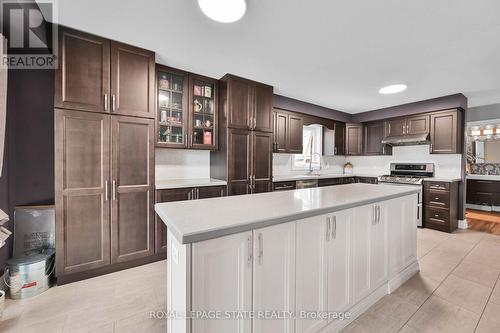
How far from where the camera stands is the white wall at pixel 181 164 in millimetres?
3256

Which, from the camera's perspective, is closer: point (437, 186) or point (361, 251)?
point (361, 251)

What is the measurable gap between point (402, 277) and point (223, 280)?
84.6 inches

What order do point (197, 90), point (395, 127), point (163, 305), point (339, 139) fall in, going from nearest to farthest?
point (163, 305)
point (197, 90)
point (395, 127)
point (339, 139)

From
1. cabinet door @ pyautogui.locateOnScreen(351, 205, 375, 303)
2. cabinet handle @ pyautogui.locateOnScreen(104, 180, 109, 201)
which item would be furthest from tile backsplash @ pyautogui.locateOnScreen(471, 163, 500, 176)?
cabinet handle @ pyautogui.locateOnScreen(104, 180, 109, 201)

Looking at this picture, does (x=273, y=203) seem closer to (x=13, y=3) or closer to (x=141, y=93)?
(x=141, y=93)

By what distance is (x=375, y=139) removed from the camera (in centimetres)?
525

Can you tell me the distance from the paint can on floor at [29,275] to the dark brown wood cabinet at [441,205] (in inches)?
225

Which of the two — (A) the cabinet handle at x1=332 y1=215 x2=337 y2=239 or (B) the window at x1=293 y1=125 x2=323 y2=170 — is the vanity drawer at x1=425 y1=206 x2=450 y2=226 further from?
(A) the cabinet handle at x1=332 y1=215 x2=337 y2=239

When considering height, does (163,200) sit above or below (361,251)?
above

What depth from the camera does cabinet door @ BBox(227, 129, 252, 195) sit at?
127 inches

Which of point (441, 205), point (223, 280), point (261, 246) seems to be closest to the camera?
point (223, 280)

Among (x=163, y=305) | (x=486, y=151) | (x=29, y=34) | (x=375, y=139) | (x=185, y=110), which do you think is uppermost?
(x=29, y=34)

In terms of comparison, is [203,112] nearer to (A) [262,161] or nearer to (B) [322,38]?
(A) [262,161]

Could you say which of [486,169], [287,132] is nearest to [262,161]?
[287,132]
